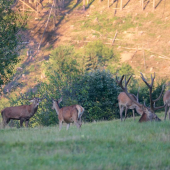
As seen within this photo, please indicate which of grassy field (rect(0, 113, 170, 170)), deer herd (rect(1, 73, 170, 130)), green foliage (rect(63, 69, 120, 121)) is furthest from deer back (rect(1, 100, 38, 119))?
grassy field (rect(0, 113, 170, 170))

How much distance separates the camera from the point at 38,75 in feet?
141

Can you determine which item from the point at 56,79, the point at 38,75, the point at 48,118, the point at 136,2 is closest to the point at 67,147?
the point at 48,118

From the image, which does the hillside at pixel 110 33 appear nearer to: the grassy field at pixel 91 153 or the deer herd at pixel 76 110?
the deer herd at pixel 76 110

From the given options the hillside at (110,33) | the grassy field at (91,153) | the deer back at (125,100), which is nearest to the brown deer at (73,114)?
the grassy field at (91,153)

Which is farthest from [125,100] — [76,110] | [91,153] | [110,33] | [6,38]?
[110,33]

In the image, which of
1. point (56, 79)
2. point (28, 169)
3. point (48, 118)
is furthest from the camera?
point (56, 79)

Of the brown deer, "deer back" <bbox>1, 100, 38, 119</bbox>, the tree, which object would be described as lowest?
"deer back" <bbox>1, 100, 38, 119</bbox>

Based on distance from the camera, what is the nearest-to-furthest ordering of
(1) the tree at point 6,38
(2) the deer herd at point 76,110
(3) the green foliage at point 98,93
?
(2) the deer herd at point 76,110 → (1) the tree at point 6,38 → (3) the green foliage at point 98,93

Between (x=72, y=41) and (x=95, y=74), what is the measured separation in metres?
29.4

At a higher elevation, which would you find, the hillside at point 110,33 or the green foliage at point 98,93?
the hillside at point 110,33

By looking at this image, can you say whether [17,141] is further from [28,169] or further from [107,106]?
[107,106]

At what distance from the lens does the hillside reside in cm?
4406

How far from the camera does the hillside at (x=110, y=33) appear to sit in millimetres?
44062

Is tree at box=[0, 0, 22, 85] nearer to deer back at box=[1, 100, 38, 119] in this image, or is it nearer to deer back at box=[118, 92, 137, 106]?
deer back at box=[1, 100, 38, 119]
